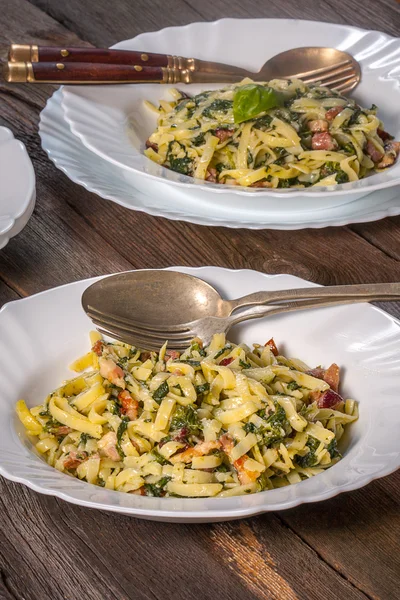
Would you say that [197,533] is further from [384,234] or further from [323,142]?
[323,142]

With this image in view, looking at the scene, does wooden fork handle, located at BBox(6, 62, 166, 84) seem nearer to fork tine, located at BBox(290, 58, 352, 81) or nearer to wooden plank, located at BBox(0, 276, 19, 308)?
fork tine, located at BBox(290, 58, 352, 81)

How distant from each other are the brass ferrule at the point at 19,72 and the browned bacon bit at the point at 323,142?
31.9 inches

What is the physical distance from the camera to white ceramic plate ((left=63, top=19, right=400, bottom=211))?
2117mm

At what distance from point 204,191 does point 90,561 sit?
3.38 ft

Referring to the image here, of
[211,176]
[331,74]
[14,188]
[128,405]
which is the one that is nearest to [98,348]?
[128,405]

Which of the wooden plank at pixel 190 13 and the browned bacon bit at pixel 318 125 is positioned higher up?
the browned bacon bit at pixel 318 125

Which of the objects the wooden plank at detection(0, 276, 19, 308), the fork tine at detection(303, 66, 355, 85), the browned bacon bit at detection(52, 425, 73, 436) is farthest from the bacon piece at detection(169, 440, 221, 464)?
the fork tine at detection(303, 66, 355, 85)

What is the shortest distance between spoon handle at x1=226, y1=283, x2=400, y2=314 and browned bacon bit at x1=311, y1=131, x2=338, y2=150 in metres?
0.71

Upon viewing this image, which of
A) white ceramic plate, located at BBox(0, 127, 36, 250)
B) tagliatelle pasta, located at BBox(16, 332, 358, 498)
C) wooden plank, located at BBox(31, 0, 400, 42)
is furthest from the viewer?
wooden plank, located at BBox(31, 0, 400, 42)

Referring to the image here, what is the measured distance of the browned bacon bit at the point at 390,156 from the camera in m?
2.36

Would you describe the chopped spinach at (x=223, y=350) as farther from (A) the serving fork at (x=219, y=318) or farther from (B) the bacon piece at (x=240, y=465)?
(B) the bacon piece at (x=240, y=465)

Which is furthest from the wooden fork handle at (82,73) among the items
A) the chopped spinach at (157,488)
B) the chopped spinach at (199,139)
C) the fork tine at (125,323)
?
the chopped spinach at (157,488)

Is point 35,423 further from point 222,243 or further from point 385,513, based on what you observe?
point 222,243

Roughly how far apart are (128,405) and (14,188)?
2.58 feet
